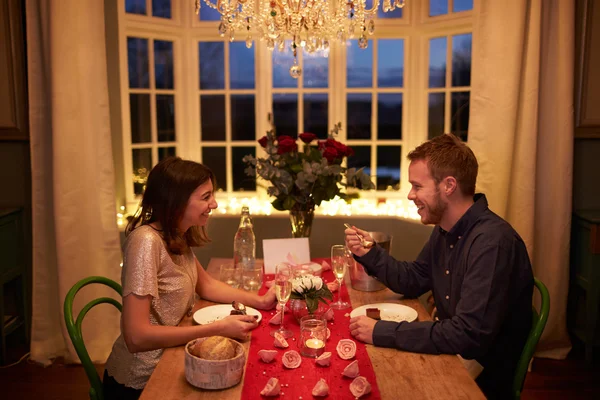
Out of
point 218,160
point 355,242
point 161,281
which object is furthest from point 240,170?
point 161,281

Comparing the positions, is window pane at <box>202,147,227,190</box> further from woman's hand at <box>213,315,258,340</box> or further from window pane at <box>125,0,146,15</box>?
woman's hand at <box>213,315,258,340</box>

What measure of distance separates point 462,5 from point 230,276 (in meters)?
2.42

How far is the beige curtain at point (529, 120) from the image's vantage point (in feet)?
11.1

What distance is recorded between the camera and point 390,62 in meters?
4.21

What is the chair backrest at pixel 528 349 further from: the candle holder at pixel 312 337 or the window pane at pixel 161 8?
the window pane at pixel 161 8

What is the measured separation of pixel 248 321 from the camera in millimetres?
1903

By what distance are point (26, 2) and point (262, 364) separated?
2.65 m

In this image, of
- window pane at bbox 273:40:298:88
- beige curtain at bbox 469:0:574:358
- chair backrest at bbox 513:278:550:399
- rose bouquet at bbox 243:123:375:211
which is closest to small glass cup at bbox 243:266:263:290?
rose bouquet at bbox 243:123:375:211

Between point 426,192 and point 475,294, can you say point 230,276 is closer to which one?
point 426,192

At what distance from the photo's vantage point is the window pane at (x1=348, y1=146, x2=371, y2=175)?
14.1 feet

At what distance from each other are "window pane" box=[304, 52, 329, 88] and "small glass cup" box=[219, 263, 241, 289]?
6.38 feet

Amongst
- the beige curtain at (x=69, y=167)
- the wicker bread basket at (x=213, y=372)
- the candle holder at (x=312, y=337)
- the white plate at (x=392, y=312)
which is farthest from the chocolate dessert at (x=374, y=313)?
the beige curtain at (x=69, y=167)

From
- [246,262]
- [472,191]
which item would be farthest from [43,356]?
[472,191]

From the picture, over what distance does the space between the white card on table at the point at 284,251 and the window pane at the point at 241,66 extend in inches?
73.1
